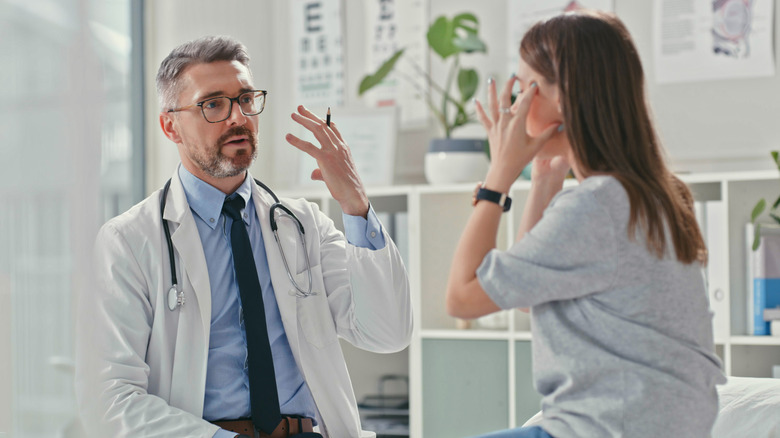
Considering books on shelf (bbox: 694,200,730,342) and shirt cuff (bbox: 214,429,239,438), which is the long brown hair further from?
books on shelf (bbox: 694,200,730,342)

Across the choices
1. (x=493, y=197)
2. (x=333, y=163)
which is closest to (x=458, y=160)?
(x=333, y=163)

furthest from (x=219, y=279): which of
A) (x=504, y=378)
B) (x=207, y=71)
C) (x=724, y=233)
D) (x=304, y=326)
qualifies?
(x=724, y=233)

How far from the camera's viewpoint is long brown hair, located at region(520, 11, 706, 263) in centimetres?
115

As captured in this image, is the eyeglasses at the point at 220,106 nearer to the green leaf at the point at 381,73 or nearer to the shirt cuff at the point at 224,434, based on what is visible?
the shirt cuff at the point at 224,434

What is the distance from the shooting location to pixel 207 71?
6.00 ft

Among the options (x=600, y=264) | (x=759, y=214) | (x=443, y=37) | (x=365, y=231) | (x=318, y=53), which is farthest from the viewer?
(x=318, y=53)

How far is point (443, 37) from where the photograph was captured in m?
3.02

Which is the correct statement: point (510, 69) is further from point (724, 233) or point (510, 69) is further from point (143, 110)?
point (143, 110)

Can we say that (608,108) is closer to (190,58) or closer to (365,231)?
(365,231)

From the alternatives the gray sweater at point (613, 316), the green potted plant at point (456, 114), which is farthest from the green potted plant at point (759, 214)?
the gray sweater at point (613, 316)

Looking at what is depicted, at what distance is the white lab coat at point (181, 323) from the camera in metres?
1.62

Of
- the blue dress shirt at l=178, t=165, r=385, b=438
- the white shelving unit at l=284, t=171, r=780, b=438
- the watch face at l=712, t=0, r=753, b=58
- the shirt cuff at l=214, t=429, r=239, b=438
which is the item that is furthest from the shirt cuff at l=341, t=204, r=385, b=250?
the watch face at l=712, t=0, r=753, b=58

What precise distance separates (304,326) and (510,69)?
1.83 meters

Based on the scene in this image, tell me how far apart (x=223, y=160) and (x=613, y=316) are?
1.03 meters
